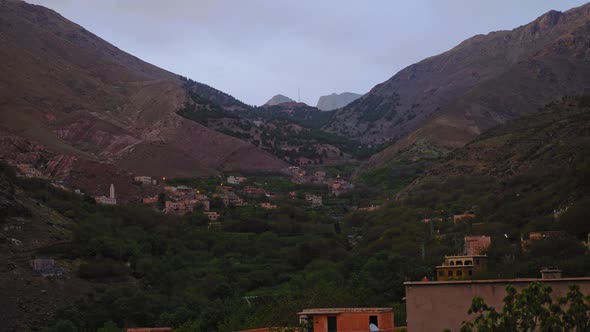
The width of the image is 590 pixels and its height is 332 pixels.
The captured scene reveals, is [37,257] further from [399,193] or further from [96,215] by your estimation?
[399,193]

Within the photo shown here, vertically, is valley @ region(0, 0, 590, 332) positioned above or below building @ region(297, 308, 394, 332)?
above

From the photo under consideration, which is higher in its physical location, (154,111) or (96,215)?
(154,111)

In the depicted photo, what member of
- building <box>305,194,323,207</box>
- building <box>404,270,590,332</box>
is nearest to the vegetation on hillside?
building <box>305,194,323,207</box>

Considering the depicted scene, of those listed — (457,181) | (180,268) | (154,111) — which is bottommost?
(180,268)

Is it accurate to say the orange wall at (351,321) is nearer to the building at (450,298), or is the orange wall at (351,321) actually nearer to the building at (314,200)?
the building at (450,298)

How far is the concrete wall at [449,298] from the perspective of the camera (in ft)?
84.0

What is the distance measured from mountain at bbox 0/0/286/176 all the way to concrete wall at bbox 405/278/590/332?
88.5m

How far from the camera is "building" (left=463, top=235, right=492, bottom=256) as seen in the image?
59.6m

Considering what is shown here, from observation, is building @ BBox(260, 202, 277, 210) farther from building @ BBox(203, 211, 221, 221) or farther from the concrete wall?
the concrete wall

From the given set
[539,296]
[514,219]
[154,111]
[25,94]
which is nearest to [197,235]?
[514,219]

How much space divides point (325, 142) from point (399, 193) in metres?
68.1

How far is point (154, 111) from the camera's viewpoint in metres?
142

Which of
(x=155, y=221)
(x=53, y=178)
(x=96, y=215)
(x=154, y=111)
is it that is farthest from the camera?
(x=154, y=111)

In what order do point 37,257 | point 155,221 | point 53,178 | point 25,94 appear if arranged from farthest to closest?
point 25,94, point 53,178, point 155,221, point 37,257
